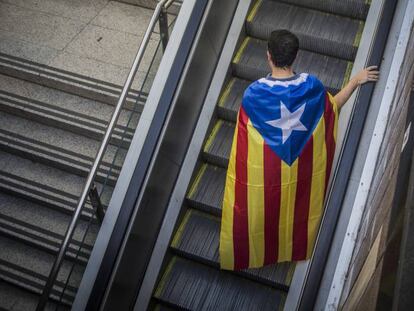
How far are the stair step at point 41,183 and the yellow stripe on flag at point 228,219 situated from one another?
1.35 m

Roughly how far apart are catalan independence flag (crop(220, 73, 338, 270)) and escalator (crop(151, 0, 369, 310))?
315 millimetres

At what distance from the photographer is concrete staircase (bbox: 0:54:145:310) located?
424 centimetres

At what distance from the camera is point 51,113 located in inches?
179

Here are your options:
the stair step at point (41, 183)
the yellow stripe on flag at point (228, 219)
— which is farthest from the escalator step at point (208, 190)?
the stair step at point (41, 183)

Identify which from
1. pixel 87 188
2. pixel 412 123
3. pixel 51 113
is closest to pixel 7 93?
pixel 51 113

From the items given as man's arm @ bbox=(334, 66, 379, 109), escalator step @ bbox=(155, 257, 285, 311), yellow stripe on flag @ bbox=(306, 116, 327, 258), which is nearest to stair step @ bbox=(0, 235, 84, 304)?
escalator step @ bbox=(155, 257, 285, 311)

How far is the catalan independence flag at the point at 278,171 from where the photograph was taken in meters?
3.04

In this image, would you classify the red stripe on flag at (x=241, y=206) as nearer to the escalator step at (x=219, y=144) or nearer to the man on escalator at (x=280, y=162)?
the man on escalator at (x=280, y=162)

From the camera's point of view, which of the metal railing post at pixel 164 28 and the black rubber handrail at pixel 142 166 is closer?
the black rubber handrail at pixel 142 166

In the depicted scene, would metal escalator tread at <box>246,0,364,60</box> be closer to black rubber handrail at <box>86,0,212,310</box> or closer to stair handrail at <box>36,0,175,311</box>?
black rubber handrail at <box>86,0,212,310</box>

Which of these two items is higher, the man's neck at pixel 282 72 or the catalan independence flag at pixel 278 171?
the man's neck at pixel 282 72

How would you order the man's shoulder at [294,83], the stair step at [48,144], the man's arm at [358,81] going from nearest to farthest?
the man's shoulder at [294,83]
the man's arm at [358,81]
the stair step at [48,144]

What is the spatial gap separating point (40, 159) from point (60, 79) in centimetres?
80

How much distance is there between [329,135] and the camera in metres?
3.21
